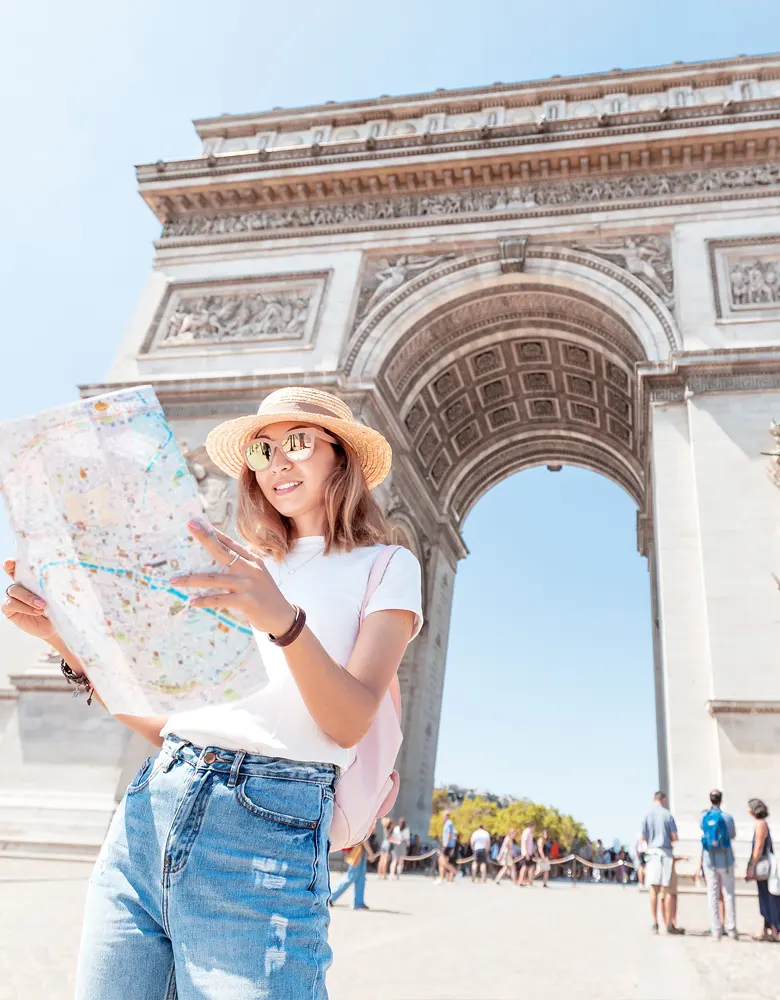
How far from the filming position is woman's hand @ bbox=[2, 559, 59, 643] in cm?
139

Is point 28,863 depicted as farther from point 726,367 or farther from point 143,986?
point 726,367

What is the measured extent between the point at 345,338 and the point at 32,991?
11097 mm

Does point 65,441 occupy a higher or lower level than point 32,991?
higher

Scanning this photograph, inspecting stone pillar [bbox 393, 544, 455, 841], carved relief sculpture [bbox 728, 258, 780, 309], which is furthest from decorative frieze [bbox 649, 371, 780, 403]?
stone pillar [bbox 393, 544, 455, 841]

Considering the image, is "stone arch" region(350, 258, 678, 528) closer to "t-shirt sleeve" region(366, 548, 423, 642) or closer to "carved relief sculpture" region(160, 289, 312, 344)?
"carved relief sculpture" region(160, 289, 312, 344)

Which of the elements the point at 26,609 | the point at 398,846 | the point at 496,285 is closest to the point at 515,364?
the point at 496,285

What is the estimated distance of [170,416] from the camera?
43.2ft

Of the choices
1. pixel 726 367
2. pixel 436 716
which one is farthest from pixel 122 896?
pixel 436 716

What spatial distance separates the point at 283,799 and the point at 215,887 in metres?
0.16

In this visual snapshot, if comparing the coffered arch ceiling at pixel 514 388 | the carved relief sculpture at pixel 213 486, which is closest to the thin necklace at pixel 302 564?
the carved relief sculpture at pixel 213 486

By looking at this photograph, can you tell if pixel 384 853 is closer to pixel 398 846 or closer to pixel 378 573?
pixel 398 846

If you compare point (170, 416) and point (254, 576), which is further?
point (170, 416)

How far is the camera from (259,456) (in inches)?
68.1

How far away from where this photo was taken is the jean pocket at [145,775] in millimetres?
1376
